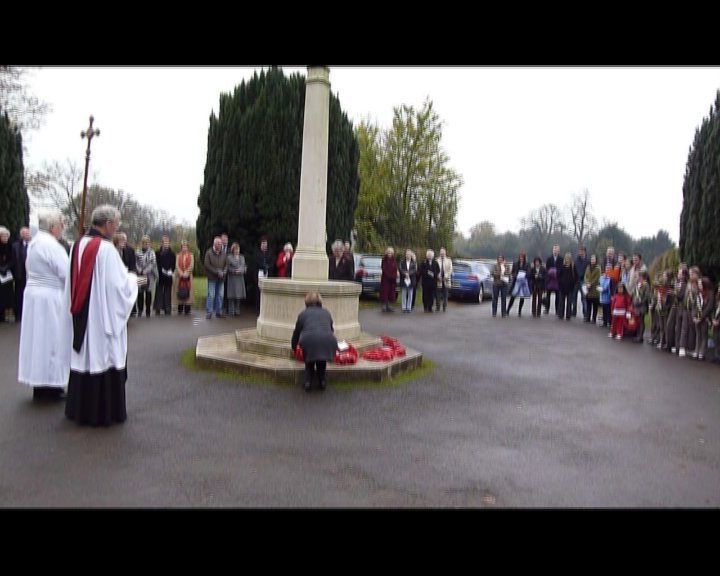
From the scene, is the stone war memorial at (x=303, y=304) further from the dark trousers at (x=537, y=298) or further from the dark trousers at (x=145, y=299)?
the dark trousers at (x=537, y=298)

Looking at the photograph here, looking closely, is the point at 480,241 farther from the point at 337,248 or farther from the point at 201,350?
the point at 201,350

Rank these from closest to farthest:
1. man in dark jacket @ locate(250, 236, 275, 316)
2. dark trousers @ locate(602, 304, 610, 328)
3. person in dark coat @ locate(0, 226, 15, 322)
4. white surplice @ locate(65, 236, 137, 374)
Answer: white surplice @ locate(65, 236, 137, 374) < person in dark coat @ locate(0, 226, 15, 322) < dark trousers @ locate(602, 304, 610, 328) < man in dark jacket @ locate(250, 236, 275, 316)

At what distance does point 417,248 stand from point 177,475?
105 ft

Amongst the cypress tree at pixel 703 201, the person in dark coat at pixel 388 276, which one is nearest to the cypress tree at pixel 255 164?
the person in dark coat at pixel 388 276

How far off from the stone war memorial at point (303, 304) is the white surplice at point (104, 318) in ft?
8.08

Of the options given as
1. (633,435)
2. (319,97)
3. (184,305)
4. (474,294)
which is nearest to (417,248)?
(474,294)

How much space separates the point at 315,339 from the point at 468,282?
16265 mm

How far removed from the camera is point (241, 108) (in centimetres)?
1723

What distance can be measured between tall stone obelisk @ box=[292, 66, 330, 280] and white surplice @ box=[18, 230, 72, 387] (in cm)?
403

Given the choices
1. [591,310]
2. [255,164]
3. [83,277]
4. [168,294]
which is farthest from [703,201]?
[168,294]

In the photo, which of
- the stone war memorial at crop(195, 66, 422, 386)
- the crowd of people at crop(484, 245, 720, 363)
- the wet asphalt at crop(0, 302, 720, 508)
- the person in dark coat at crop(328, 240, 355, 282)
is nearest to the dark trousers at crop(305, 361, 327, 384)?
the wet asphalt at crop(0, 302, 720, 508)

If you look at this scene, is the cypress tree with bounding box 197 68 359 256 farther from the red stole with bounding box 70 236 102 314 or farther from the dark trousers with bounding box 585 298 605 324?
the red stole with bounding box 70 236 102 314

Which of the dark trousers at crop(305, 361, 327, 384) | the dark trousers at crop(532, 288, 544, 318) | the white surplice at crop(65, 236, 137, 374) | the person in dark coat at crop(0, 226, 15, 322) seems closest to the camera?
the white surplice at crop(65, 236, 137, 374)

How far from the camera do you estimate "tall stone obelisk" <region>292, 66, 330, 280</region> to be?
9656mm
